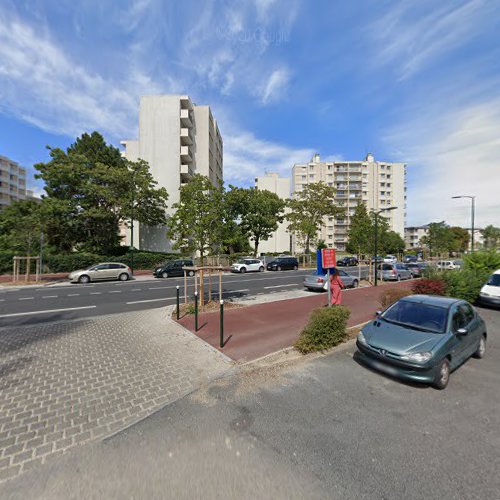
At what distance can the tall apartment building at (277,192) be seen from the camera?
68.5 m

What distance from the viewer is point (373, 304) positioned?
467 inches

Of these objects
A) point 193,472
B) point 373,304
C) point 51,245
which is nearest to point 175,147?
point 51,245

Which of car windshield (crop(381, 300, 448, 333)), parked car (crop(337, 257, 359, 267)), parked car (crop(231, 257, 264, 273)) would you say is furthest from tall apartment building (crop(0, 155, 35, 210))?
car windshield (crop(381, 300, 448, 333))

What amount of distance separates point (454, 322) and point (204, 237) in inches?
332

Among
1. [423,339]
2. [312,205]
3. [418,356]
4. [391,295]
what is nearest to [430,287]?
[391,295]

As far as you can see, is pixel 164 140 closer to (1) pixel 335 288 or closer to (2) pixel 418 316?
(1) pixel 335 288

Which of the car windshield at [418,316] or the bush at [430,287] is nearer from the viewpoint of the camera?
the car windshield at [418,316]

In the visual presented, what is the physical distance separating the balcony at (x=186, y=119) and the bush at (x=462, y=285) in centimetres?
3610

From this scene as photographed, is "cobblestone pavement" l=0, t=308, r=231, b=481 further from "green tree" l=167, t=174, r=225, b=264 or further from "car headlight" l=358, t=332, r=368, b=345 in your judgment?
"green tree" l=167, t=174, r=225, b=264

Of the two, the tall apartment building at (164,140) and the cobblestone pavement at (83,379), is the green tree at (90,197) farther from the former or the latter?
the cobblestone pavement at (83,379)

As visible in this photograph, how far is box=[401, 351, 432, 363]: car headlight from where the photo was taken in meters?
4.42

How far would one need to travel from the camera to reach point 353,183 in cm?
7762

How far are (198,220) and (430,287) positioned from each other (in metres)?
Result: 10.2

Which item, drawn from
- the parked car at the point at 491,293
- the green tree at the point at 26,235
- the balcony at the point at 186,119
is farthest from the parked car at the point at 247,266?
the balcony at the point at 186,119
